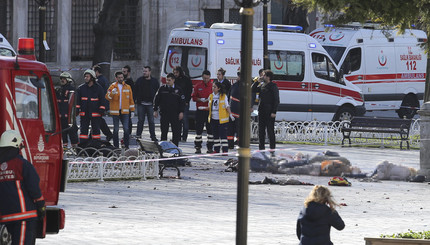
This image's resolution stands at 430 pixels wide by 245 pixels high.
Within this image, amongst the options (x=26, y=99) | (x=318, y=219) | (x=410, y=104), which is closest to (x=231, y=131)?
(x=26, y=99)

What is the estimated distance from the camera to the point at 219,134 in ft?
66.6

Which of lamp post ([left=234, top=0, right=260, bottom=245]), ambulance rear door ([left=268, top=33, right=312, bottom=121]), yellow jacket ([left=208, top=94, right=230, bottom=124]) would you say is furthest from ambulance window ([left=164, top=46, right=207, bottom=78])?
lamp post ([left=234, top=0, right=260, bottom=245])

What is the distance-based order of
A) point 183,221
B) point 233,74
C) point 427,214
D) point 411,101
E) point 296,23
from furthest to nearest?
point 296,23 → point 411,101 → point 233,74 → point 427,214 → point 183,221

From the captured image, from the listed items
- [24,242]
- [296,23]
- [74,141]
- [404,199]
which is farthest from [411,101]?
[24,242]

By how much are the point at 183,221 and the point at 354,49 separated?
18.6m

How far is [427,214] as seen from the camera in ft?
43.8

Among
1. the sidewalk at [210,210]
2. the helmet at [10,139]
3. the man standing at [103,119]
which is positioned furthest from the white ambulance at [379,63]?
the helmet at [10,139]

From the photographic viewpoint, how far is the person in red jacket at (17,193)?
876cm

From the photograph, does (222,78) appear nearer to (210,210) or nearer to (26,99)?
(210,210)

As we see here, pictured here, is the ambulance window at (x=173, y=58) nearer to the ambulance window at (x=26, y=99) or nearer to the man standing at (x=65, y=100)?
the man standing at (x=65, y=100)

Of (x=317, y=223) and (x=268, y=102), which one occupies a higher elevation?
(x=268, y=102)

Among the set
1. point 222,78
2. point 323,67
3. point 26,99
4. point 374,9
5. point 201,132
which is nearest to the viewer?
point 374,9

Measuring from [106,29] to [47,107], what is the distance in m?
16.3

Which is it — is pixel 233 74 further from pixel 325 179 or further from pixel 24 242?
pixel 24 242
